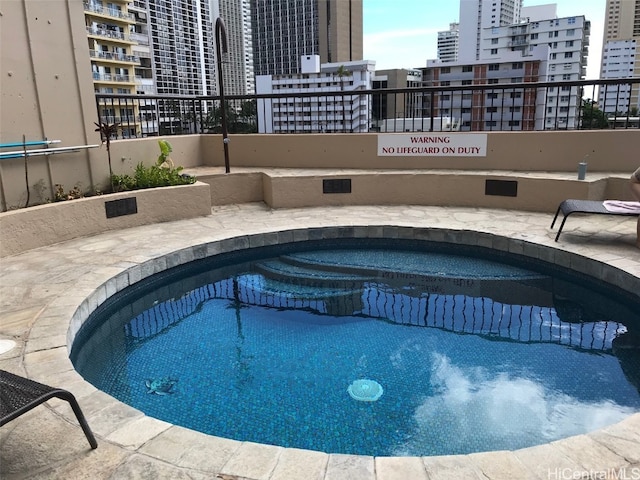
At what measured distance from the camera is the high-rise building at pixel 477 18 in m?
101

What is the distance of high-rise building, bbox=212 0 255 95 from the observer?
14975 cm

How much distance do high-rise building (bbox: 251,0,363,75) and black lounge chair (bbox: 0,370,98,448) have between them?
11353cm

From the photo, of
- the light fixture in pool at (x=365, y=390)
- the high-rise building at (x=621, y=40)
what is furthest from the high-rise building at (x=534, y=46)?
the light fixture in pool at (x=365, y=390)

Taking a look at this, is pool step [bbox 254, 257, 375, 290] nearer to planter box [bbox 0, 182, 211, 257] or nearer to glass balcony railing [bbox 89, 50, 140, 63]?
planter box [bbox 0, 182, 211, 257]

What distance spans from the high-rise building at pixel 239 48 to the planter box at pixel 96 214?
149m

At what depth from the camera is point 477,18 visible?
112m

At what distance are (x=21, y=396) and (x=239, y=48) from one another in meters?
172

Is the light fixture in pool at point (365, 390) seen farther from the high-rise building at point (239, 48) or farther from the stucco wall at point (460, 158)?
the high-rise building at point (239, 48)

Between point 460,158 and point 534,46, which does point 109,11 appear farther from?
point 534,46

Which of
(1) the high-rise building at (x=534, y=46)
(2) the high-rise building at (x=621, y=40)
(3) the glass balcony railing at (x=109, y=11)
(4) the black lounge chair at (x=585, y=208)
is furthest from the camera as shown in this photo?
(2) the high-rise building at (x=621, y=40)

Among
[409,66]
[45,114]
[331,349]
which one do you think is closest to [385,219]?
[331,349]

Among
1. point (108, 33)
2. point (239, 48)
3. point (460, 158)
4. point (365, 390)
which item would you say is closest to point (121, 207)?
point (365, 390)

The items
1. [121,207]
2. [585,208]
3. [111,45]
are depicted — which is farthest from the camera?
[111,45]

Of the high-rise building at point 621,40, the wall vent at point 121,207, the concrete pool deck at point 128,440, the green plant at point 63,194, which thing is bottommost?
the concrete pool deck at point 128,440
